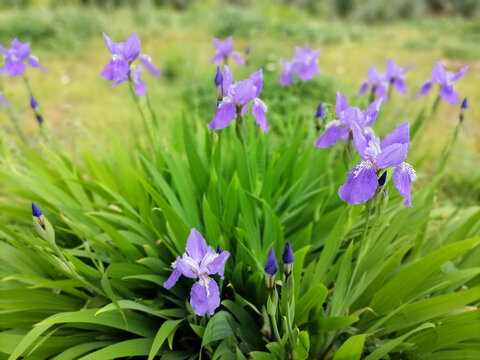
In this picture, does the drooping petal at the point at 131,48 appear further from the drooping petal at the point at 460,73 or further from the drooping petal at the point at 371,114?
the drooping petal at the point at 460,73

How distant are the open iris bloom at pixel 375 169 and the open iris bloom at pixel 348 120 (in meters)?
0.13

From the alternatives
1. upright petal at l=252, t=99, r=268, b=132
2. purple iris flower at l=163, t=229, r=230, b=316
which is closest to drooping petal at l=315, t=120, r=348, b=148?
upright petal at l=252, t=99, r=268, b=132

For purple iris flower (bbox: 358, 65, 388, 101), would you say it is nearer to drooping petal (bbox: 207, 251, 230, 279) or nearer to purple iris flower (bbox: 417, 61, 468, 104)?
purple iris flower (bbox: 417, 61, 468, 104)

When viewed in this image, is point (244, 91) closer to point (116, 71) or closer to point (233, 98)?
point (233, 98)

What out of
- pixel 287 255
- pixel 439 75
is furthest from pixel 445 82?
pixel 287 255

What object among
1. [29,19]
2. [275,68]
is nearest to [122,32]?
[29,19]

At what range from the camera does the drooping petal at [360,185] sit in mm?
1268

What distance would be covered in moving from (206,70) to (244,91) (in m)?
5.09

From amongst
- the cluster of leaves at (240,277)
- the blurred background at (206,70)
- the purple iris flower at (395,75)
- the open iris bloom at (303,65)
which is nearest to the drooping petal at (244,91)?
the cluster of leaves at (240,277)

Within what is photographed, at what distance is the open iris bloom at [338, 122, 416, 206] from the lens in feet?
4.15

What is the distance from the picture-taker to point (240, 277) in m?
1.89

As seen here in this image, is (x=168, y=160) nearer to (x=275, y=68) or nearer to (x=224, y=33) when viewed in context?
(x=275, y=68)

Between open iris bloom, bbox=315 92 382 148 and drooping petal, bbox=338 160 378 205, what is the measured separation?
0.20 meters

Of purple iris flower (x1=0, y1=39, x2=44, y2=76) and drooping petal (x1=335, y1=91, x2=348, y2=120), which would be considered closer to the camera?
drooping petal (x1=335, y1=91, x2=348, y2=120)
